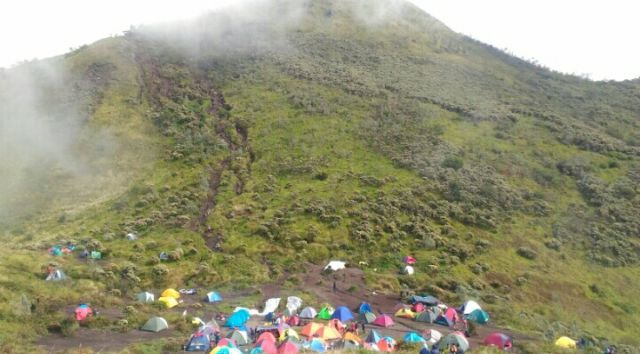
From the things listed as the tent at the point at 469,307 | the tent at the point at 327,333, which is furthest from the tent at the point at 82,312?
the tent at the point at 469,307

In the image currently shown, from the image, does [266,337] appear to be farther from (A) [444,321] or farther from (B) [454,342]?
(A) [444,321]

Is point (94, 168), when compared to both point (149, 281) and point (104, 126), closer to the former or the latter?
point (104, 126)

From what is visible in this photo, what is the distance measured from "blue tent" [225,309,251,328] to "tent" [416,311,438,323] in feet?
40.9

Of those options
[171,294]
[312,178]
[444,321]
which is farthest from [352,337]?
[312,178]

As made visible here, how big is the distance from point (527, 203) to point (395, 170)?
16303 millimetres

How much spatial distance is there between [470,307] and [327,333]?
13744mm

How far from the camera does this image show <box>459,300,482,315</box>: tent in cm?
4044

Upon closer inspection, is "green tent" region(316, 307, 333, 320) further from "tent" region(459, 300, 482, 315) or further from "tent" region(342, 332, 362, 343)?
"tent" region(459, 300, 482, 315)

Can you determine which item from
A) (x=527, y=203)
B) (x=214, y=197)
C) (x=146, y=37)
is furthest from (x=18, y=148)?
(x=527, y=203)

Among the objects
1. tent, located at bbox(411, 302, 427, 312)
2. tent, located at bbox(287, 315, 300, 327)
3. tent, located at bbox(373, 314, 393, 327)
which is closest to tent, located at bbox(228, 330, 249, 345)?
tent, located at bbox(287, 315, 300, 327)

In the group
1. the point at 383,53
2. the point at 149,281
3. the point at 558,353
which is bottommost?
the point at 149,281

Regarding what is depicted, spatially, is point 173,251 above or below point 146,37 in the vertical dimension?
below

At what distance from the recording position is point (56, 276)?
39.9 meters

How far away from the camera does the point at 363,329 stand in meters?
35.2
